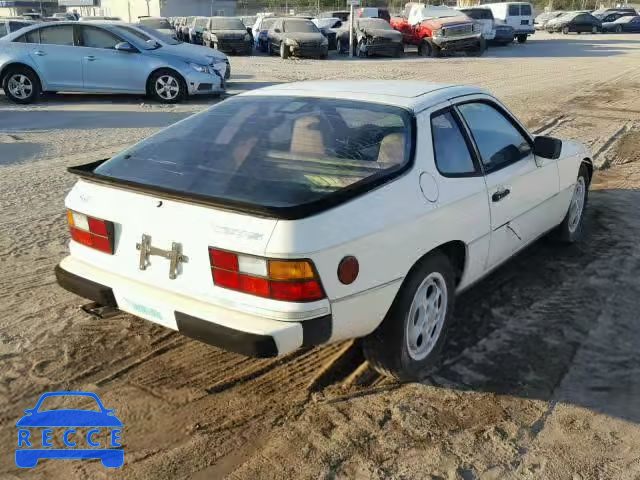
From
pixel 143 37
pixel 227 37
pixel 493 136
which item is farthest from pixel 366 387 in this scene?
pixel 227 37

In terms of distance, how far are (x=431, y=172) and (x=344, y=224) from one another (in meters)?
0.77

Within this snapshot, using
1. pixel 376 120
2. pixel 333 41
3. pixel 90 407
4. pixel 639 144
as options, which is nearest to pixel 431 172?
pixel 376 120

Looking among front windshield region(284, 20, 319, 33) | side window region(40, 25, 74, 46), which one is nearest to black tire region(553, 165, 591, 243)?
side window region(40, 25, 74, 46)

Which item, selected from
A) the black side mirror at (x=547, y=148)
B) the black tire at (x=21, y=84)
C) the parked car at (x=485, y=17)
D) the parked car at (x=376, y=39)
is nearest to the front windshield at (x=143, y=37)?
the black tire at (x=21, y=84)

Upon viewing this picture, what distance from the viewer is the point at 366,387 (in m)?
3.37

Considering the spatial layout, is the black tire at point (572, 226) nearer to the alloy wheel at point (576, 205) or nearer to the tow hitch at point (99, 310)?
the alloy wheel at point (576, 205)

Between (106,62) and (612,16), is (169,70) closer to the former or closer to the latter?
(106,62)

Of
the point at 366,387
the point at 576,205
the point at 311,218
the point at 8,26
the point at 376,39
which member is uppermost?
the point at 8,26

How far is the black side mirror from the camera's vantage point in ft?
14.2

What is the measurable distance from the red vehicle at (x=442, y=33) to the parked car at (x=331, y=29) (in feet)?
9.89

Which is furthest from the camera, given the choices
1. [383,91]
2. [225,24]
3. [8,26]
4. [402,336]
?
[225,24]

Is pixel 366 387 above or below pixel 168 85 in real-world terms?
below

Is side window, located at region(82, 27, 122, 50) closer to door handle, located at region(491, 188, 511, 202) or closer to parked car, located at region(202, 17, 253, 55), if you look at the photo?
door handle, located at region(491, 188, 511, 202)

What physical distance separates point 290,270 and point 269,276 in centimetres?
10
